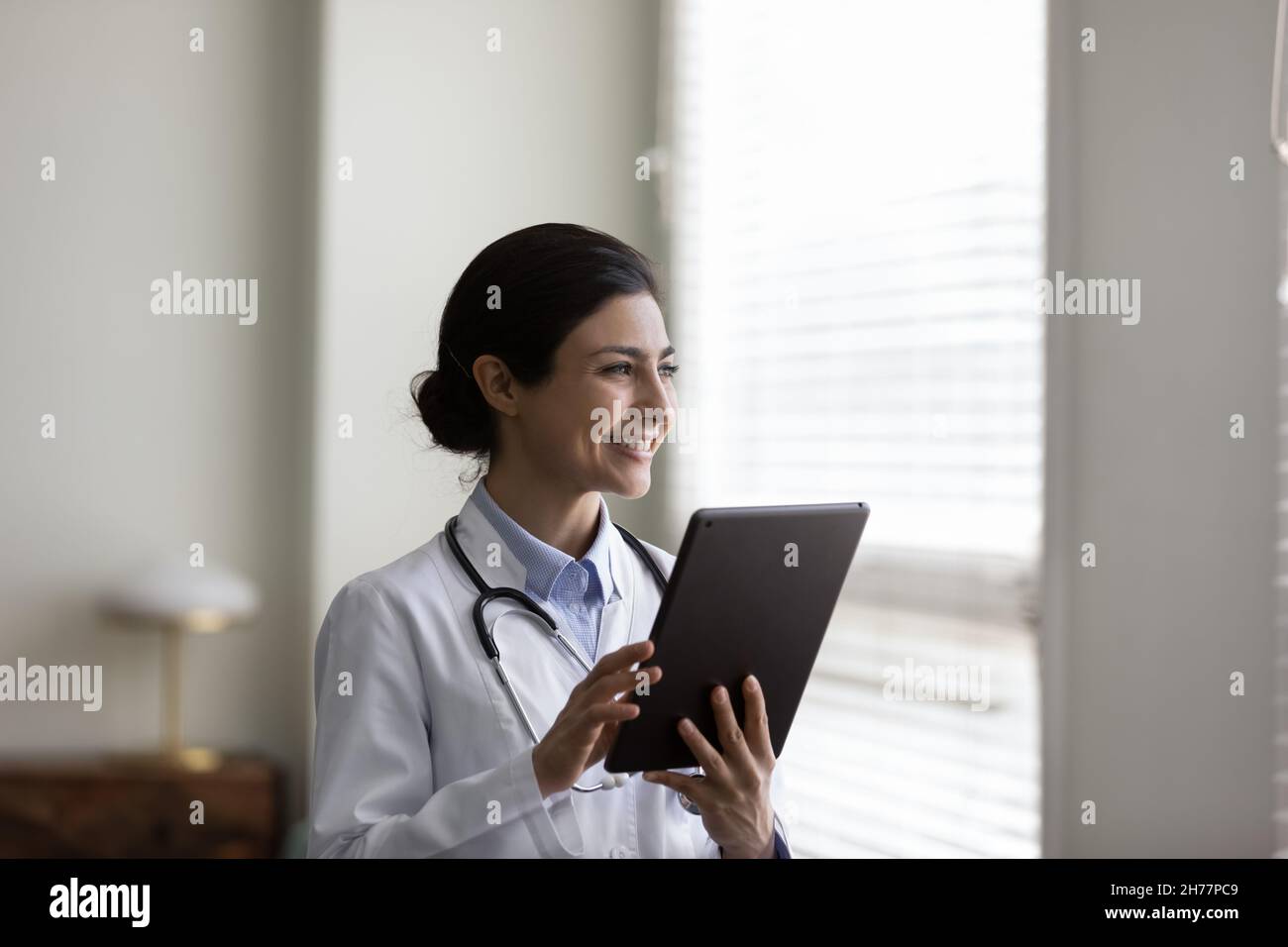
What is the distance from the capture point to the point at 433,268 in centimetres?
185

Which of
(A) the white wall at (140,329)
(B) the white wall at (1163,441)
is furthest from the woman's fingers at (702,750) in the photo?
(A) the white wall at (140,329)

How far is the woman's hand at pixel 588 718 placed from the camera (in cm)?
77

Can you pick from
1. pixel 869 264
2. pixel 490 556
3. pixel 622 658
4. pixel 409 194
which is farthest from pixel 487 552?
pixel 409 194

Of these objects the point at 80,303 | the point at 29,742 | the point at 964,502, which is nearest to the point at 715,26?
the point at 964,502

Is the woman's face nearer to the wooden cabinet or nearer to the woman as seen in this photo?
the woman

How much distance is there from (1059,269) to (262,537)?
4.38 feet

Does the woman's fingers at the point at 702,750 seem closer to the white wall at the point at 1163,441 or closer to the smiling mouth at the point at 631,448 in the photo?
the smiling mouth at the point at 631,448

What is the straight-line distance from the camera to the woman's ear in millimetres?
988

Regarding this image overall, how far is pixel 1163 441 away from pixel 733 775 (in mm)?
724

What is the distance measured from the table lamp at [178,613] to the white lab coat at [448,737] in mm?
1072

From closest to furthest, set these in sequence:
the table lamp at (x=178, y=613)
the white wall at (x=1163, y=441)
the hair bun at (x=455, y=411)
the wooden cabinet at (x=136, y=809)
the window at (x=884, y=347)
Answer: the hair bun at (x=455, y=411)
the white wall at (x=1163, y=441)
the window at (x=884, y=347)
the wooden cabinet at (x=136, y=809)
the table lamp at (x=178, y=613)

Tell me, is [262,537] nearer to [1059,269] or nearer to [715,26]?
[715,26]

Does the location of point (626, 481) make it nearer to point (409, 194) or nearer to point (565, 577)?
point (565, 577)

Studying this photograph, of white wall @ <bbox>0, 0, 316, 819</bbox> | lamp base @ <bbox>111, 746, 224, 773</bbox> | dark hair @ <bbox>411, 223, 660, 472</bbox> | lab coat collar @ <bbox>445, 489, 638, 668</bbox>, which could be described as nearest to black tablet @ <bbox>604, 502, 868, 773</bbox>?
lab coat collar @ <bbox>445, 489, 638, 668</bbox>
